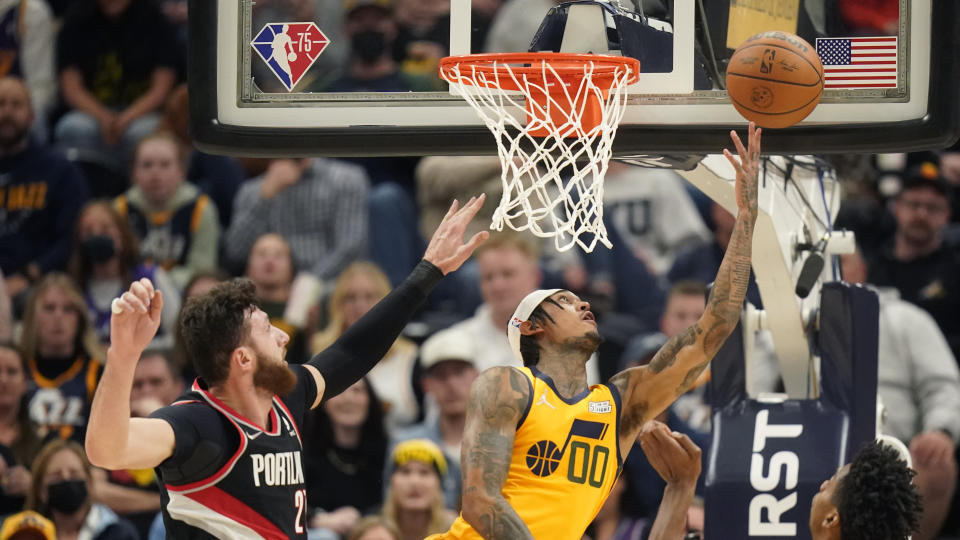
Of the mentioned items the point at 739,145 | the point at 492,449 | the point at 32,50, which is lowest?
the point at 492,449

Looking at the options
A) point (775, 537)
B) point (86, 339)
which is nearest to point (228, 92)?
point (775, 537)

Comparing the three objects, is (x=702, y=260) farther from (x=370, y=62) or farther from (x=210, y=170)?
(x=370, y=62)

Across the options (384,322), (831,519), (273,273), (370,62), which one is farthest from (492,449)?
(273,273)

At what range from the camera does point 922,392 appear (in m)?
7.98

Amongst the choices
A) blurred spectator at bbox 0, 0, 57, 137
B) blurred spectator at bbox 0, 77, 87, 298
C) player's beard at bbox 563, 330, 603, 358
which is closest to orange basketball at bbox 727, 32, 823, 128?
player's beard at bbox 563, 330, 603, 358

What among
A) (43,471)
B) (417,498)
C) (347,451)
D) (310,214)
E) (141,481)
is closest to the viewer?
(43,471)

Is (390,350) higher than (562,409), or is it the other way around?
(562,409)

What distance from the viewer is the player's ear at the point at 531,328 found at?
516 cm

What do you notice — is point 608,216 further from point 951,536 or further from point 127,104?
point 127,104

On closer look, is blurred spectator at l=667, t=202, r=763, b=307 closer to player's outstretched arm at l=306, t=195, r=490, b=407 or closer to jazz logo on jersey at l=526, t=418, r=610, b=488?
player's outstretched arm at l=306, t=195, r=490, b=407

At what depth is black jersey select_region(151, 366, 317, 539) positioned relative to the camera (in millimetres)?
4379

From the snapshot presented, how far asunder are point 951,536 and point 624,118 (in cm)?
400

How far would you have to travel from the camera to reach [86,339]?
824 cm

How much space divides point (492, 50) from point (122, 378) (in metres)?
2.01
